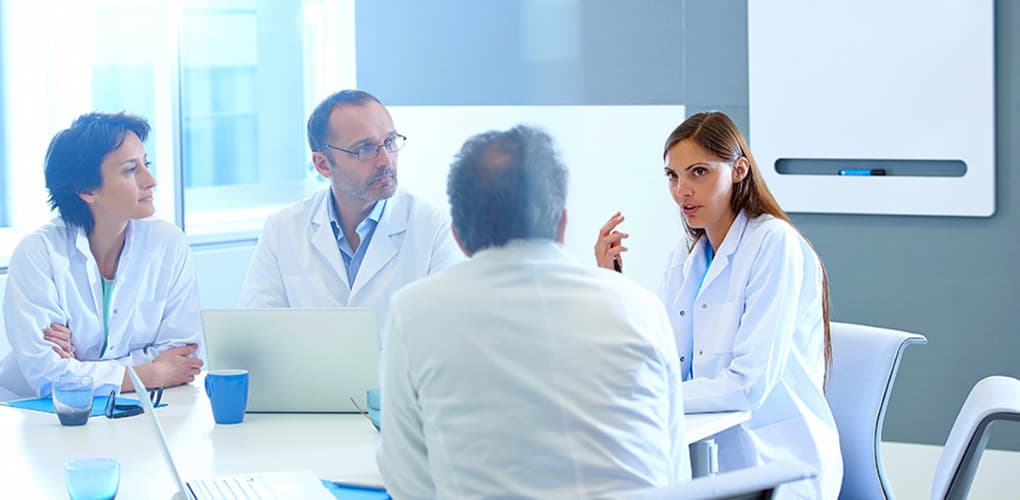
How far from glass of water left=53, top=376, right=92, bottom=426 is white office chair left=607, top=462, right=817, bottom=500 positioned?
3.97ft

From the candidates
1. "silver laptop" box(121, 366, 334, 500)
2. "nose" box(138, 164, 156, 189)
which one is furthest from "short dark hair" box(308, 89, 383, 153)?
"silver laptop" box(121, 366, 334, 500)

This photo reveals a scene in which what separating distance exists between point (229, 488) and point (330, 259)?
1081mm

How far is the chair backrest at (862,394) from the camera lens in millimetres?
2203

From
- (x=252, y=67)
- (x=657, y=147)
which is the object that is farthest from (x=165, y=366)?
(x=252, y=67)

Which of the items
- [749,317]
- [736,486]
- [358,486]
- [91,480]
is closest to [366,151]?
[749,317]

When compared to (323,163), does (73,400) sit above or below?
below

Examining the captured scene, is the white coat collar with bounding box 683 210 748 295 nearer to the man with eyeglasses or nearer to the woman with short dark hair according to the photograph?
the man with eyeglasses

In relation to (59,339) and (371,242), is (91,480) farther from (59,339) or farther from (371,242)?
(371,242)

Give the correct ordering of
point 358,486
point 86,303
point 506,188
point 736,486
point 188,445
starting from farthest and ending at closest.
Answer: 1. point 86,303
2. point 188,445
3. point 358,486
4. point 506,188
5. point 736,486

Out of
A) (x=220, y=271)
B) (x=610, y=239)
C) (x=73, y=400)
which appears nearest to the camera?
(x=73, y=400)

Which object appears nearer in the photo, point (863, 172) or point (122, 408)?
point (122, 408)

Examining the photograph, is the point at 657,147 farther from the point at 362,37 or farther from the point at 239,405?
the point at 239,405

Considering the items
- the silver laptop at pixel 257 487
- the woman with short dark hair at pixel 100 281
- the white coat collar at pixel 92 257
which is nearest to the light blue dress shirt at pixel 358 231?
the woman with short dark hair at pixel 100 281

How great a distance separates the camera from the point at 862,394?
7.37 feet
